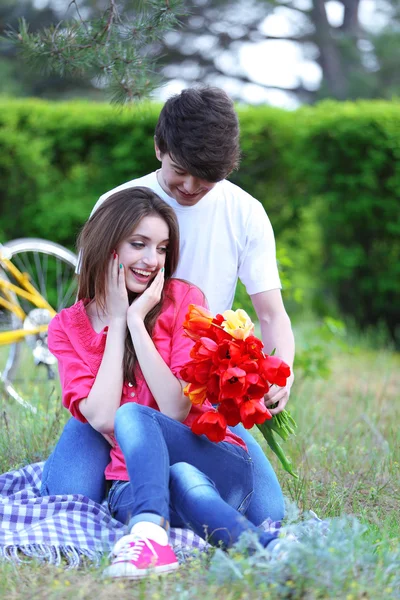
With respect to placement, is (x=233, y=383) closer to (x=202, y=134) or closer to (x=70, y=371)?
(x=70, y=371)

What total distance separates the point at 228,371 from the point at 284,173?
5020 mm

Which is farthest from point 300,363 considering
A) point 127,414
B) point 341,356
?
point 127,414

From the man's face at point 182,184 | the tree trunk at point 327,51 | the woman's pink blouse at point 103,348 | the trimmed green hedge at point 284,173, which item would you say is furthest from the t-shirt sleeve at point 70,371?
the tree trunk at point 327,51

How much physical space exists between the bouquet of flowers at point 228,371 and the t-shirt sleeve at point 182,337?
160mm

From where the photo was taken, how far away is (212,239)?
119 inches

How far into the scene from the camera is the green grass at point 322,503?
2043mm

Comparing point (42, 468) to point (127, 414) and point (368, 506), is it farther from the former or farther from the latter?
Answer: point (368, 506)

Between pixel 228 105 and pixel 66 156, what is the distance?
4.52m

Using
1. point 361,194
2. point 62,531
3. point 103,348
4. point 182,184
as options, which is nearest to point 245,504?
point 62,531

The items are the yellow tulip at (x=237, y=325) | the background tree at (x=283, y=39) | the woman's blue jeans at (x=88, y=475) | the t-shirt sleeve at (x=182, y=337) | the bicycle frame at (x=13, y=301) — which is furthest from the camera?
the background tree at (x=283, y=39)

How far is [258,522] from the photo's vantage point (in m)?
2.77

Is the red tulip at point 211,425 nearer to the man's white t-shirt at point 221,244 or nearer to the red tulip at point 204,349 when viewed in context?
the red tulip at point 204,349

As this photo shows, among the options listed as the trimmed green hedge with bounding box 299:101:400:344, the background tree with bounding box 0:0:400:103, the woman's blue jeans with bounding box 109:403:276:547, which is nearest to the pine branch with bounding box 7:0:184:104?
the woman's blue jeans with bounding box 109:403:276:547

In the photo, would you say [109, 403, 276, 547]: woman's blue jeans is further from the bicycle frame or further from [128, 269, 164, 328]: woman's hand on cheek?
the bicycle frame
